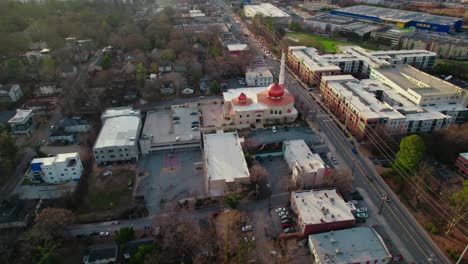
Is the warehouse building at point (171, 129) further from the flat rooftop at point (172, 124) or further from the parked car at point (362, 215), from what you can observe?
the parked car at point (362, 215)

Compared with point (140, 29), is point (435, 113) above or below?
below

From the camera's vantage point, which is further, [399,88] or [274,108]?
[399,88]

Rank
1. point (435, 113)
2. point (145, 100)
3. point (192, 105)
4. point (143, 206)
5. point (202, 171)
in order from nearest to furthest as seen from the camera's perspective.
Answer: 1. point (143, 206)
2. point (202, 171)
3. point (435, 113)
4. point (192, 105)
5. point (145, 100)

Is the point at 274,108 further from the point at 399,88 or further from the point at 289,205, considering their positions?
the point at 399,88

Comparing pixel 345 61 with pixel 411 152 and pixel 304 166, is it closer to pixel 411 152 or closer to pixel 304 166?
pixel 411 152

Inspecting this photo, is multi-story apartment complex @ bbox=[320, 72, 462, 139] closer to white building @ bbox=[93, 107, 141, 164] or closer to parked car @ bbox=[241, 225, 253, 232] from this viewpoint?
parked car @ bbox=[241, 225, 253, 232]

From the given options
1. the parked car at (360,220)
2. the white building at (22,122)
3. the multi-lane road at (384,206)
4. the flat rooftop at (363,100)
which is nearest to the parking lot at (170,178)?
the parked car at (360,220)

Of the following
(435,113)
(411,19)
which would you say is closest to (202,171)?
(435,113)
